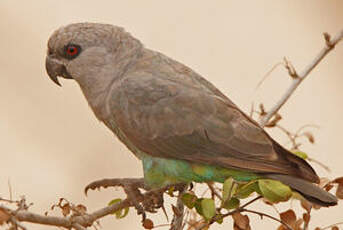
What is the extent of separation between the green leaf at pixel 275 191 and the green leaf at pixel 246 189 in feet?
0.14

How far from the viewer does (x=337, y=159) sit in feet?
14.8

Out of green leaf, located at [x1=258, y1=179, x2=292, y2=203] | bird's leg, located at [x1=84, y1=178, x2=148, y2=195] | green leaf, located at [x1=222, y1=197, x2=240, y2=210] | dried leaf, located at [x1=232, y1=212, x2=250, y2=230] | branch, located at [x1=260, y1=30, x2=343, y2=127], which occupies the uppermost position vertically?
branch, located at [x1=260, y1=30, x2=343, y2=127]

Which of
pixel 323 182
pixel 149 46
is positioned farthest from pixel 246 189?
pixel 149 46

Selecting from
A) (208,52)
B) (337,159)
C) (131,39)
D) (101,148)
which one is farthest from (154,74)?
(337,159)

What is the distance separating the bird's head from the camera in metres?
2.35

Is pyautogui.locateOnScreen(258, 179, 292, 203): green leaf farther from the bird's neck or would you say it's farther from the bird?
the bird's neck

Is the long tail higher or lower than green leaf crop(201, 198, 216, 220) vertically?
higher

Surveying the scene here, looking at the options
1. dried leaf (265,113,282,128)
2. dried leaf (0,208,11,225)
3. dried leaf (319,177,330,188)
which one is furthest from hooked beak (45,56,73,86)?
dried leaf (319,177,330,188)

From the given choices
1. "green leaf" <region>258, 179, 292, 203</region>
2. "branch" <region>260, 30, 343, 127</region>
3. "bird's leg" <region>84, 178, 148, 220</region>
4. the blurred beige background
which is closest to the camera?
"green leaf" <region>258, 179, 292, 203</region>

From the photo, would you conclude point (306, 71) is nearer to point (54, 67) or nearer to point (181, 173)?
point (181, 173)

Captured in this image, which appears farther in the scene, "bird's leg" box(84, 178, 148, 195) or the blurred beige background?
the blurred beige background

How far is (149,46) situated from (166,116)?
80.4 inches

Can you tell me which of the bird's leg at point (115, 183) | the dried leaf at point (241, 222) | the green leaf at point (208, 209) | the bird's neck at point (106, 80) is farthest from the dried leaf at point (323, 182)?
the bird's neck at point (106, 80)

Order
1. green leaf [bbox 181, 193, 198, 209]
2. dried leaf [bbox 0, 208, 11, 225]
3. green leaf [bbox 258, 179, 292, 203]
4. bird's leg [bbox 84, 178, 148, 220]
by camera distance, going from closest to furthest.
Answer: dried leaf [bbox 0, 208, 11, 225], green leaf [bbox 258, 179, 292, 203], green leaf [bbox 181, 193, 198, 209], bird's leg [bbox 84, 178, 148, 220]
